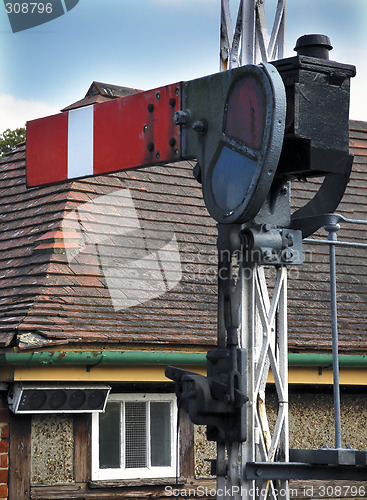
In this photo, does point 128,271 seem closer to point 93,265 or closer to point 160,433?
point 93,265

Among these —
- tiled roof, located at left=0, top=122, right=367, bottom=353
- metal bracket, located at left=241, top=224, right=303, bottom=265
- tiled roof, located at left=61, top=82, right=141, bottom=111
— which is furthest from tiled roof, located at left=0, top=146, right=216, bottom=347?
metal bracket, located at left=241, top=224, right=303, bottom=265

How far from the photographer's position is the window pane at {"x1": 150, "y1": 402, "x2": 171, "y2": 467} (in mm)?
8219

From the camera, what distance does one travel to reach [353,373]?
8.80 m

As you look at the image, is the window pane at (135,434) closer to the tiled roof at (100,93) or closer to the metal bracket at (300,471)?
the metal bracket at (300,471)

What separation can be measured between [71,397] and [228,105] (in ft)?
12.2

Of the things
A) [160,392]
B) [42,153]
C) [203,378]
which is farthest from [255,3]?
[160,392]

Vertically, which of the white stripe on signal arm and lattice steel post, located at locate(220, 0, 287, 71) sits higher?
lattice steel post, located at locate(220, 0, 287, 71)

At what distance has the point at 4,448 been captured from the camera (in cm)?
743

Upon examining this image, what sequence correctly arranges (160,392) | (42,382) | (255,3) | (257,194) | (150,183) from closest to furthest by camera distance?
(257,194) → (255,3) → (42,382) → (160,392) → (150,183)

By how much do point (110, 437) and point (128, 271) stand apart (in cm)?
163

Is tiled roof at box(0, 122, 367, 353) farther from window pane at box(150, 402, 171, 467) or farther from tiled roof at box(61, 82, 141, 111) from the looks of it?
tiled roof at box(61, 82, 141, 111)

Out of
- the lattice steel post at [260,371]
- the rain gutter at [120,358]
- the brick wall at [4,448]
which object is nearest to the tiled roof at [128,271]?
the rain gutter at [120,358]

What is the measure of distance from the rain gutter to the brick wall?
0.54 m

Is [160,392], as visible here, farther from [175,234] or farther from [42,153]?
[42,153]
